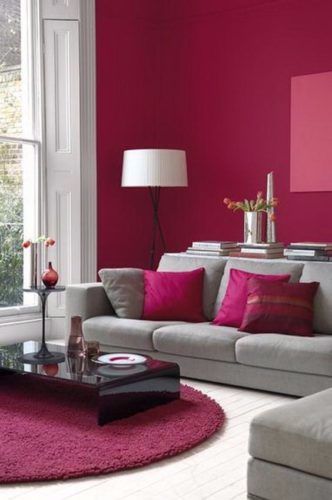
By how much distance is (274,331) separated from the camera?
4.56 meters

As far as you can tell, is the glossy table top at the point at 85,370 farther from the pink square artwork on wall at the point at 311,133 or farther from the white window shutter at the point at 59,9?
the white window shutter at the point at 59,9

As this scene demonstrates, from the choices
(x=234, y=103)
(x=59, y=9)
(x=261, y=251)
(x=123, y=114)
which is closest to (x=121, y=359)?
(x=261, y=251)

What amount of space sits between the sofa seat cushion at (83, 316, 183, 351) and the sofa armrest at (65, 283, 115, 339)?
8cm

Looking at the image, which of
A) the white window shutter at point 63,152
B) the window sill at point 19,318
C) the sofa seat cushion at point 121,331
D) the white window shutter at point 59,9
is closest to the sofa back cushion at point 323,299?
the sofa seat cushion at point 121,331

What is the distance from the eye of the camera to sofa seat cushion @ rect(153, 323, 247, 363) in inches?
178

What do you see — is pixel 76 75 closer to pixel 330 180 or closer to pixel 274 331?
pixel 330 180

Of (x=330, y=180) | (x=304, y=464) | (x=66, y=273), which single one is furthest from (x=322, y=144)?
(x=304, y=464)

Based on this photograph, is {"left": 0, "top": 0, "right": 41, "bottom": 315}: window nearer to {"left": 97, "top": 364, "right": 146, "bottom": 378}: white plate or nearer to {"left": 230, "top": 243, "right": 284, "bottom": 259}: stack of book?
{"left": 230, "top": 243, "right": 284, "bottom": 259}: stack of book

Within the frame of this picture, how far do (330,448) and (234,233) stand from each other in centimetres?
410

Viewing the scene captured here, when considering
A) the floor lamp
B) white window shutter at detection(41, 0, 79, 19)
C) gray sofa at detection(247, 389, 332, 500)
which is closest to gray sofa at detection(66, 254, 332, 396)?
the floor lamp

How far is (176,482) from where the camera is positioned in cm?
303

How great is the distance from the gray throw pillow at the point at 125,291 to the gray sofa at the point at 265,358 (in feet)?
0.27

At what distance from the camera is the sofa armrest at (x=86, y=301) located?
17.2 feet

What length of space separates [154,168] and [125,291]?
1255mm
